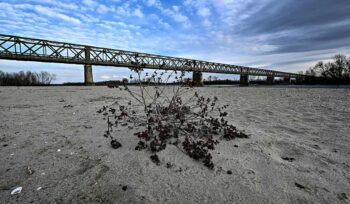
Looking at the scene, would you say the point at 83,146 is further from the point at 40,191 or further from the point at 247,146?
the point at 247,146

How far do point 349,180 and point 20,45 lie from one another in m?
22.2

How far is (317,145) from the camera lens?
287cm

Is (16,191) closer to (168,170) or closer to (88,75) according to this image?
(168,170)

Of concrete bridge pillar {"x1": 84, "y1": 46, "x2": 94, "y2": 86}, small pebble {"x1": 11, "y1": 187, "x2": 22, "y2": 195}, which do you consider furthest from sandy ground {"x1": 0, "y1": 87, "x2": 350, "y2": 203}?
concrete bridge pillar {"x1": 84, "y1": 46, "x2": 94, "y2": 86}

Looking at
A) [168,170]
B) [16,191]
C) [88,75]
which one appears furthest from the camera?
[88,75]

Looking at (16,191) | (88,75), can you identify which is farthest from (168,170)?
(88,75)

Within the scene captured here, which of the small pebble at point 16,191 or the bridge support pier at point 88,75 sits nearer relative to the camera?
the small pebble at point 16,191

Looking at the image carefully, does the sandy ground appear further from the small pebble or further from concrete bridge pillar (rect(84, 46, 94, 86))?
concrete bridge pillar (rect(84, 46, 94, 86))

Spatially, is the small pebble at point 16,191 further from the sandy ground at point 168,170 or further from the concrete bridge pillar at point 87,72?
the concrete bridge pillar at point 87,72

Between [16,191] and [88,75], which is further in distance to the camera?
[88,75]

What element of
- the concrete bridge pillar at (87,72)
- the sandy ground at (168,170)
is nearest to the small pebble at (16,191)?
the sandy ground at (168,170)

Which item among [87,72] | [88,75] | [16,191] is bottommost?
[16,191]

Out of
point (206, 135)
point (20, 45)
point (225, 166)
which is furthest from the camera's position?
point (20, 45)

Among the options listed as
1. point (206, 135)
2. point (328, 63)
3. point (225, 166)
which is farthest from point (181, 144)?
point (328, 63)
